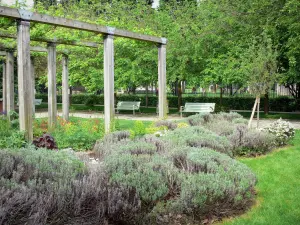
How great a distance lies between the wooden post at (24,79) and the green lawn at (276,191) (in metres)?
4.74

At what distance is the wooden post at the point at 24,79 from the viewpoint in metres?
7.59

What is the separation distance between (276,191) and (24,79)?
5283 mm

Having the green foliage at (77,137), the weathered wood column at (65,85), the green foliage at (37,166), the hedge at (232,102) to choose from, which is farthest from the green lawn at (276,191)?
the hedge at (232,102)

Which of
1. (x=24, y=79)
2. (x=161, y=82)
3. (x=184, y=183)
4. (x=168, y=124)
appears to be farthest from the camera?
(x=161, y=82)

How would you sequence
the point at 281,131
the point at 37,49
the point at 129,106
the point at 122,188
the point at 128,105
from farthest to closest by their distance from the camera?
the point at 128,105, the point at 129,106, the point at 37,49, the point at 281,131, the point at 122,188

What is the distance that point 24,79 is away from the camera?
7.59 metres

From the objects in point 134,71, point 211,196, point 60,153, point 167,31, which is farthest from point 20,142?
point 167,31

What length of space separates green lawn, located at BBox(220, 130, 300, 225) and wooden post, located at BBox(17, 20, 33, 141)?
15.6 feet

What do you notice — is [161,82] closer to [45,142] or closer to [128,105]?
[45,142]

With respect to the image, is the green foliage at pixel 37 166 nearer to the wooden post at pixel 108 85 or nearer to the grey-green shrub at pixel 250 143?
the wooden post at pixel 108 85

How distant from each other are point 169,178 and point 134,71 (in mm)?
13005

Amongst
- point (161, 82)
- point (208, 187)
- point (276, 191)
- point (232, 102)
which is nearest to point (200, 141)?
point (276, 191)

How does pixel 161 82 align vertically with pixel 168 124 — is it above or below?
above

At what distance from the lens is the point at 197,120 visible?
11.1m
